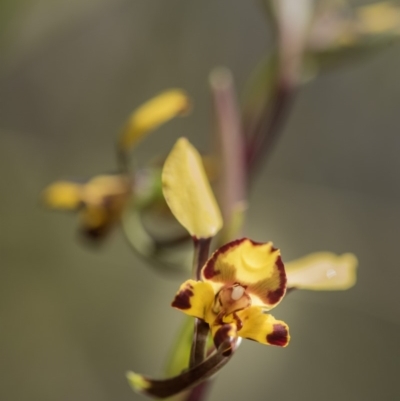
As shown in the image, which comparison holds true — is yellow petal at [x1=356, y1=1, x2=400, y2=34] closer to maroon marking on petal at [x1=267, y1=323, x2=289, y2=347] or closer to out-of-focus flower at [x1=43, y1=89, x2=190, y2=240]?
out-of-focus flower at [x1=43, y1=89, x2=190, y2=240]

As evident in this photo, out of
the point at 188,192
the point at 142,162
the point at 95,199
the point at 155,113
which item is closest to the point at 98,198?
the point at 95,199

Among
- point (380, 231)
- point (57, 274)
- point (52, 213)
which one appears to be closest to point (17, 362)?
point (57, 274)

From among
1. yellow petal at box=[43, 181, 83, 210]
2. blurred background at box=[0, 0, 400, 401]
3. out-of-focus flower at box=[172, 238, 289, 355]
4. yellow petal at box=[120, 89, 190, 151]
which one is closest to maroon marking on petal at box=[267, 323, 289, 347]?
out-of-focus flower at box=[172, 238, 289, 355]

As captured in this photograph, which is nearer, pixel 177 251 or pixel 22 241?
pixel 177 251

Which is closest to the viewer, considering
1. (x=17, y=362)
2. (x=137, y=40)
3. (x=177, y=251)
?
(x=177, y=251)

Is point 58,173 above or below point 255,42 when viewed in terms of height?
below

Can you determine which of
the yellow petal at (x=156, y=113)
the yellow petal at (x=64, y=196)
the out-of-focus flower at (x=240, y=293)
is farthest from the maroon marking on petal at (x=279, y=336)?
the yellow petal at (x=64, y=196)

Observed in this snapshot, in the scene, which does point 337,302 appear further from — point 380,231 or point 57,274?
point 57,274
